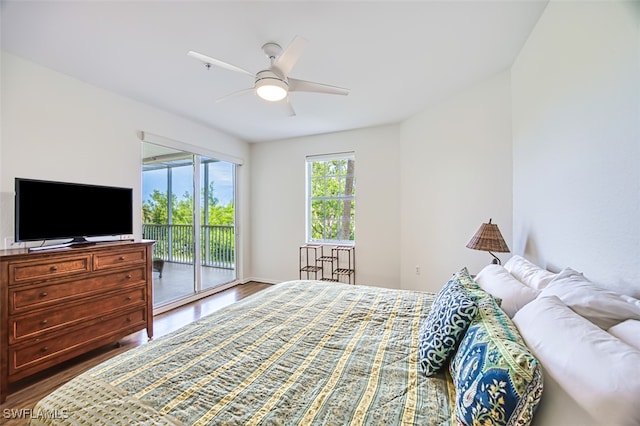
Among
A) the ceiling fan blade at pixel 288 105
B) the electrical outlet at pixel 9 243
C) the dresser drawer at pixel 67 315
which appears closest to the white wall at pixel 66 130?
the electrical outlet at pixel 9 243

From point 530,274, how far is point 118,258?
10.8 feet

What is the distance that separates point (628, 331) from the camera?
0.83 metres

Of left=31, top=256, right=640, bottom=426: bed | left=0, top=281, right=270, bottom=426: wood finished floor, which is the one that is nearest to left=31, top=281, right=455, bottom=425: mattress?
left=31, top=256, right=640, bottom=426: bed

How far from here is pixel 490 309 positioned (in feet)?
3.67

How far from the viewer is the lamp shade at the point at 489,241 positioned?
219 centimetres

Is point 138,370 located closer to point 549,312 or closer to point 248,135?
point 549,312

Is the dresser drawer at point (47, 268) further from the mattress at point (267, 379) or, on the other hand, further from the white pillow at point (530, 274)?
the white pillow at point (530, 274)

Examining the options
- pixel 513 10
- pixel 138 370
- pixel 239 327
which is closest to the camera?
pixel 138 370

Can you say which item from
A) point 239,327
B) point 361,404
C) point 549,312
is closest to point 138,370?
point 239,327

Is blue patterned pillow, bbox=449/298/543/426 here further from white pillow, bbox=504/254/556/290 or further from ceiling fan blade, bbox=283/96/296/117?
ceiling fan blade, bbox=283/96/296/117

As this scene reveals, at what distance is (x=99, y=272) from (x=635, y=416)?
3190mm

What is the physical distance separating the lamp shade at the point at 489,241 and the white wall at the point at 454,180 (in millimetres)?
477

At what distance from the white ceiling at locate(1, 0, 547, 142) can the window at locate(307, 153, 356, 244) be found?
1.51 m

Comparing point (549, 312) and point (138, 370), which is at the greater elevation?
point (549, 312)
